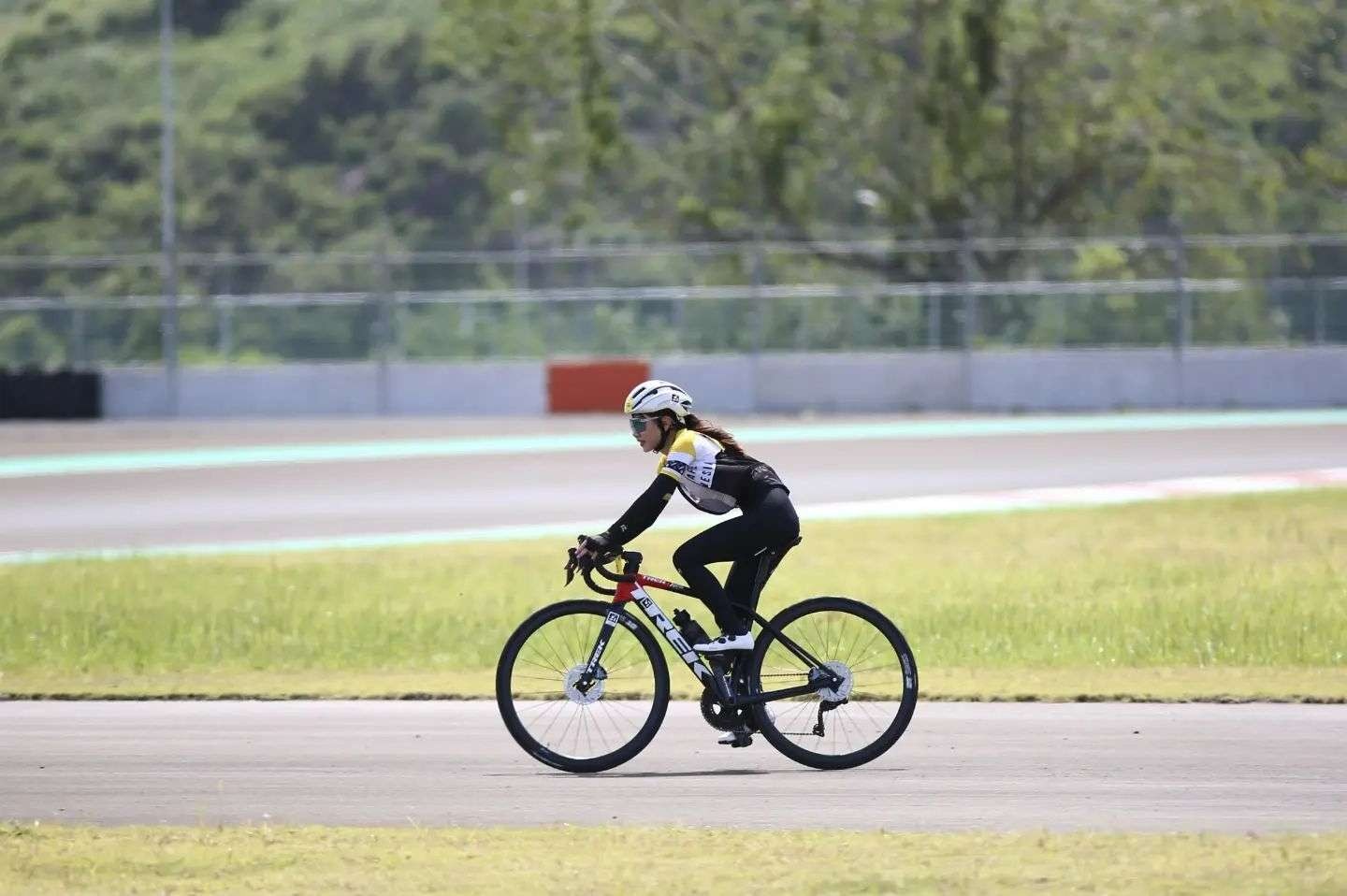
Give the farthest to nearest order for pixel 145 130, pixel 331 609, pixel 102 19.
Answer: pixel 102 19
pixel 145 130
pixel 331 609

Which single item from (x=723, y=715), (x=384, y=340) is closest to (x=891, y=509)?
(x=723, y=715)

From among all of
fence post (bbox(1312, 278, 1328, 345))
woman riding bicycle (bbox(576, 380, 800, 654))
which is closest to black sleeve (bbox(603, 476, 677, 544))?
woman riding bicycle (bbox(576, 380, 800, 654))

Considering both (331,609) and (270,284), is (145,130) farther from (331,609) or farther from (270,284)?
(331,609)

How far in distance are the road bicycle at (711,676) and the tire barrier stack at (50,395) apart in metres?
28.8

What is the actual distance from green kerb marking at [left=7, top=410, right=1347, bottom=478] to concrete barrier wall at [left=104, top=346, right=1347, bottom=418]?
2.46 ft

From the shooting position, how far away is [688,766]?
30.2 ft

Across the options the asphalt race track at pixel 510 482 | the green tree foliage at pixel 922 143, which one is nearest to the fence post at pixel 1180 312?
the green tree foliage at pixel 922 143

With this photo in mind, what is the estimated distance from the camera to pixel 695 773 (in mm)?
9055

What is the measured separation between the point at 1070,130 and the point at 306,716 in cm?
3353

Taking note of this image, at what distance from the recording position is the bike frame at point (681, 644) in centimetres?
902

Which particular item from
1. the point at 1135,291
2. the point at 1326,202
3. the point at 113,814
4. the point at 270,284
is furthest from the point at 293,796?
the point at 1326,202

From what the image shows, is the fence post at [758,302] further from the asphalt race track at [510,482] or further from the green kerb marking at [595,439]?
the asphalt race track at [510,482]

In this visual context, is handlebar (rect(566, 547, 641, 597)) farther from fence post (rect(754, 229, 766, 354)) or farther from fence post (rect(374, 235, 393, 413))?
fence post (rect(374, 235, 393, 413))

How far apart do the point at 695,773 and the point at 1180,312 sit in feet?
84.0
